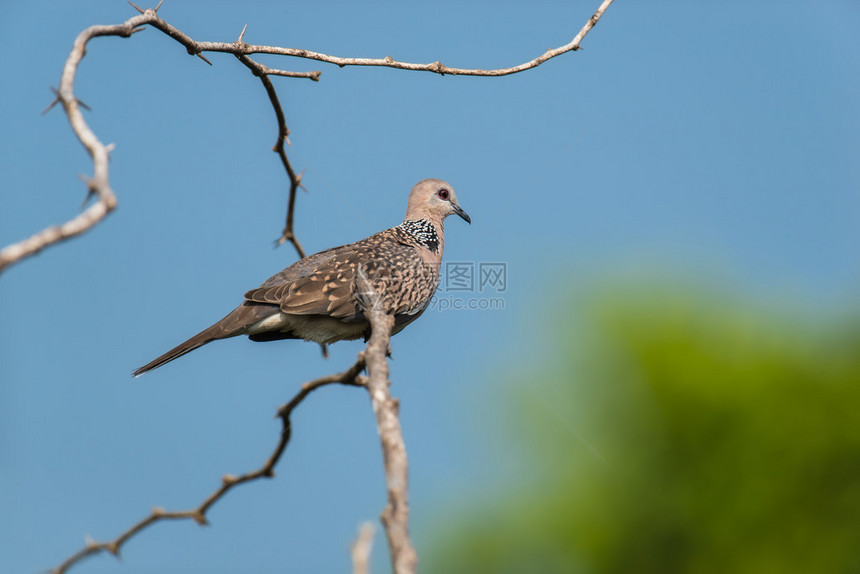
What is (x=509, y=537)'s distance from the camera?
7.52 m

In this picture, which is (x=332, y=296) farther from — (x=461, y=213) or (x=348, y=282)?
(x=461, y=213)

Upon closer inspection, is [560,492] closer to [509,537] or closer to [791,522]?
[509,537]

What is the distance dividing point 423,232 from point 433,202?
0.51 m

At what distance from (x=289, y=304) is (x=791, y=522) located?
17.4ft

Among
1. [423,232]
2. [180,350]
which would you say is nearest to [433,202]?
[423,232]

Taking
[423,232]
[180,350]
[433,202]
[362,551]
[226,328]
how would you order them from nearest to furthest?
[362,551]
[180,350]
[226,328]
[423,232]
[433,202]

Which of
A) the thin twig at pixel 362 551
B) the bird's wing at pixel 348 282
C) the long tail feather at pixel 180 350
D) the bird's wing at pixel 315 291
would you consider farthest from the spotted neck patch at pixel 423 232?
the thin twig at pixel 362 551

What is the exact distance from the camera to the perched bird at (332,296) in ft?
18.0

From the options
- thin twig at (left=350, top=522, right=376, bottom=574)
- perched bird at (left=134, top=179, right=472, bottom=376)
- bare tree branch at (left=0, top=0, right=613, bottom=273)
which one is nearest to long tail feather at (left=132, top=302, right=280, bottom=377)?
perched bird at (left=134, top=179, right=472, bottom=376)

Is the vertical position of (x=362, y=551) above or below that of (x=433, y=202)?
below

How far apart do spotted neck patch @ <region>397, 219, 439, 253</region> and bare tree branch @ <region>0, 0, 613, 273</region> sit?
119 cm

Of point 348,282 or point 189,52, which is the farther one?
point 348,282

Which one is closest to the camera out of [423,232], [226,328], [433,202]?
[226,328]

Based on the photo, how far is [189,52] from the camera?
12.5 ft
